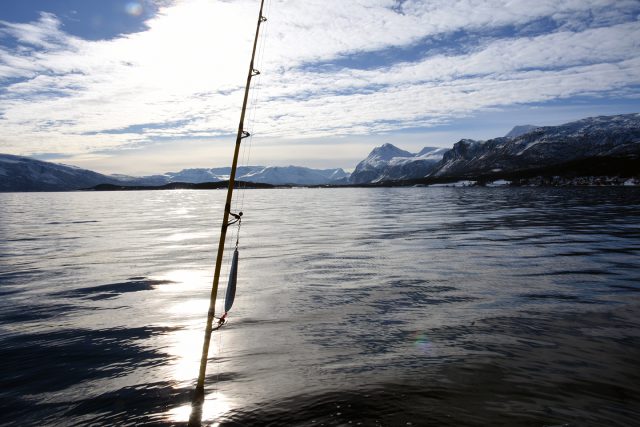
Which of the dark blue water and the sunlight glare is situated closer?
the sunlight glare

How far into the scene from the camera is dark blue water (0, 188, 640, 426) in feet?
31.2

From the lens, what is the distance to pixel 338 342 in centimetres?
1358

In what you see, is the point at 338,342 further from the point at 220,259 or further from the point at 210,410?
the point at 220,259

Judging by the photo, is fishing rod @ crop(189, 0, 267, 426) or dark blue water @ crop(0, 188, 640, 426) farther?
dark blue water @ crop(0, 188, 640, 426)

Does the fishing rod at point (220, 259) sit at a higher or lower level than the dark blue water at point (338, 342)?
higher

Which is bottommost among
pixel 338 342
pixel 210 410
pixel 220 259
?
pixel 210 410

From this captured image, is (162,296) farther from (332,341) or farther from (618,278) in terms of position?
(618,278)

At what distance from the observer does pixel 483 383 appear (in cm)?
1050

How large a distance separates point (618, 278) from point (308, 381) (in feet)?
60.1

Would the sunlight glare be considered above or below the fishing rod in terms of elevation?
below

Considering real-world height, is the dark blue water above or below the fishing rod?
below

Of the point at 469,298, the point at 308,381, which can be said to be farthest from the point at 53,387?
the point at 469,298

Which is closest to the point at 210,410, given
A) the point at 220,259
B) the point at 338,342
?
the point at 220,259

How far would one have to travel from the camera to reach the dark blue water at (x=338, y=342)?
9.51 metres
